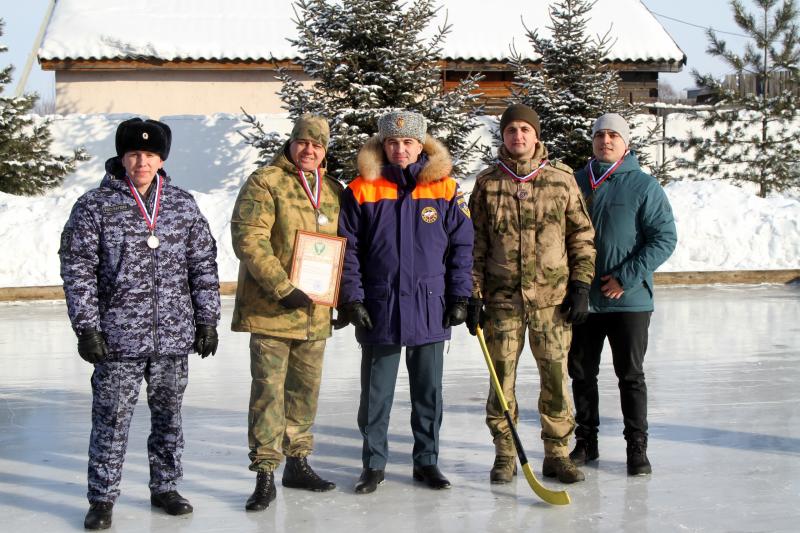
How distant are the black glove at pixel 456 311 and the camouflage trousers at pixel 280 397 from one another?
62 cm

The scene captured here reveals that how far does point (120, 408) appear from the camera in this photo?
13.9 feet

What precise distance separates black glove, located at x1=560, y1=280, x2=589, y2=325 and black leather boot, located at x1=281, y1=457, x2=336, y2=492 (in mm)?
1399

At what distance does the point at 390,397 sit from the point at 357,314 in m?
0.49

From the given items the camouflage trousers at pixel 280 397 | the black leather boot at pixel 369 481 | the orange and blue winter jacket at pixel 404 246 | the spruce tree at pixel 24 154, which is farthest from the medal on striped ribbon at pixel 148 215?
the spruce tree at pixel 24 154

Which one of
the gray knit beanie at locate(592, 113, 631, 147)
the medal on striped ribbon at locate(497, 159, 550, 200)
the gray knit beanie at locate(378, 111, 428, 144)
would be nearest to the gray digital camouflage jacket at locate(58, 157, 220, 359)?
the gray knit beanie at locate(378, 111, 428, 144)

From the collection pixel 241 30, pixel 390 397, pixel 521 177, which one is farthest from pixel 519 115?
pixel 241 30

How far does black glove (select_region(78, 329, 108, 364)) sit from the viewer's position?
4.02 m

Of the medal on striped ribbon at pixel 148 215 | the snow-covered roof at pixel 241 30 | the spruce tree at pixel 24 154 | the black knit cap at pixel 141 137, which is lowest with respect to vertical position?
the medal on striped ribbon at pixel 148 215

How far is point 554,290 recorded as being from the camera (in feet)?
15.9

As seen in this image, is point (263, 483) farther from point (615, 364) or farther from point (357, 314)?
point (615, 364)

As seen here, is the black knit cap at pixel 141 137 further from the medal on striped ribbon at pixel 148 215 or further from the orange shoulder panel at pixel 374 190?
the orange shoulder panel at pixel 374 190

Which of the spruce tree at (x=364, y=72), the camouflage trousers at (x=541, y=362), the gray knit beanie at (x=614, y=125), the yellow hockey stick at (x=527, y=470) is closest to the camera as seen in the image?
the yellow hockey stick at (x=527, y=470)

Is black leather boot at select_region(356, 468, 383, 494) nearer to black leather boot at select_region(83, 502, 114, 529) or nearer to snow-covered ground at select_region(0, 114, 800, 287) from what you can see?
black leather boot at select_region(83, 502, 114, 529)

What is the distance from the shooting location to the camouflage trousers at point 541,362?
4867mm
